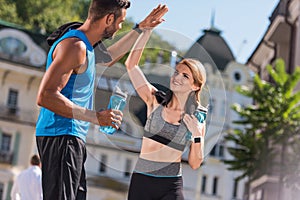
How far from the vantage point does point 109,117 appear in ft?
12.3

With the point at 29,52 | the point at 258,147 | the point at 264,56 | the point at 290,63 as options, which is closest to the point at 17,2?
the point at 29,52

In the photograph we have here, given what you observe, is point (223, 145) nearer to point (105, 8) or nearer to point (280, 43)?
point (280, 43)

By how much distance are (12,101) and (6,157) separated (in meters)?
3.45

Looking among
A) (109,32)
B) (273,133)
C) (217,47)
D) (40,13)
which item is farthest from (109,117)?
(40,13)

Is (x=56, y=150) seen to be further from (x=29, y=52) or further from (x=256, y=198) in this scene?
(x=29, y=52)

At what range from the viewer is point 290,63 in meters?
34.3

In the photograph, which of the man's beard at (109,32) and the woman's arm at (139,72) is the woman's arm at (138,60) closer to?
the woman's arm at (139,72)

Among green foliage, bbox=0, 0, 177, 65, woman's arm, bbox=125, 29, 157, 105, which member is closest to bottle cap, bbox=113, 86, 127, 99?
woman's arm, bbox=125, 29, 157, 105

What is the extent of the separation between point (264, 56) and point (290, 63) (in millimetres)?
6842

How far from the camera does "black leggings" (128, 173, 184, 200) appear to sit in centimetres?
440

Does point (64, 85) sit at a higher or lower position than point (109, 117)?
higher

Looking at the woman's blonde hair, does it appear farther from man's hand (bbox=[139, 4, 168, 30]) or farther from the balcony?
Answer: the balcony

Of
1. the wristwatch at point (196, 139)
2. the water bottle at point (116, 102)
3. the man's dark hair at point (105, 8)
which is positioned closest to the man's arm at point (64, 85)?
the water bottle at point (116, 102)

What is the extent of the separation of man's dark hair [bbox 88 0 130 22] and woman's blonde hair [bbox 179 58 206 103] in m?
0.42
